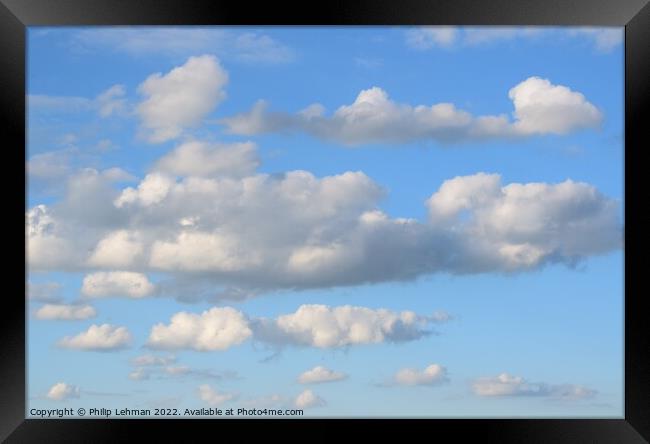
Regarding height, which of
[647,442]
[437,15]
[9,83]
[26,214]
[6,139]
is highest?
[437,15]

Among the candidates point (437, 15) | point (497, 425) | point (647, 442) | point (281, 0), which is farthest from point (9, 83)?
point (647, 442)

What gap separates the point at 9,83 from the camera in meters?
2.87

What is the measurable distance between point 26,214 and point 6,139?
0.95 feet

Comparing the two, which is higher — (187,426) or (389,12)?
(389,12)

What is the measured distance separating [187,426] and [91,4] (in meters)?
1.65

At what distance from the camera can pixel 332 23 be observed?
117 inches

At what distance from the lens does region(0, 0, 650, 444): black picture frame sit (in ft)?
9.24

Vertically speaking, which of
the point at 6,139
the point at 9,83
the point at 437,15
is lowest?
the point at 6,139

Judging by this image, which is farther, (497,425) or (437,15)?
(437,15)

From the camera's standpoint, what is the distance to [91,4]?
2.94 m

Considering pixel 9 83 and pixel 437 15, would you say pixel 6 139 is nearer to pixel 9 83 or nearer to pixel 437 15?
pixel 9 83

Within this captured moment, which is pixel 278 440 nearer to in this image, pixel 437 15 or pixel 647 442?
pixel 647 442

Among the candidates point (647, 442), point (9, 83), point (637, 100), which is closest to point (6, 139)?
point (9, 83)

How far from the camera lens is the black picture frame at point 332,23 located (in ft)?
9.24
